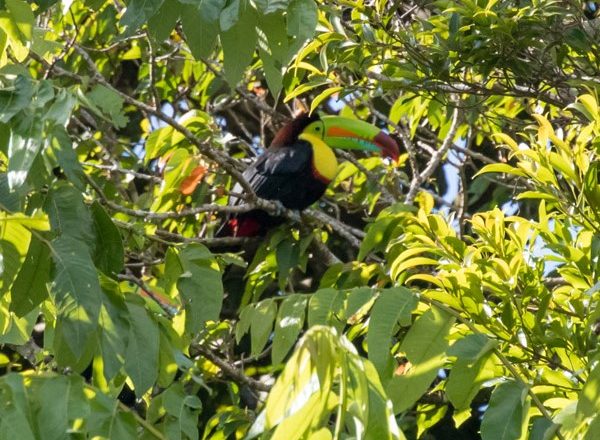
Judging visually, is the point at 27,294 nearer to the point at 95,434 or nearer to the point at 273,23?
the point at 95,434

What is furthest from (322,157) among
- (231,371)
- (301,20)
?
(301,20)

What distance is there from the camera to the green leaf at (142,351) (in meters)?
2.05

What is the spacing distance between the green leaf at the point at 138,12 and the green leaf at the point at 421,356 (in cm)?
70

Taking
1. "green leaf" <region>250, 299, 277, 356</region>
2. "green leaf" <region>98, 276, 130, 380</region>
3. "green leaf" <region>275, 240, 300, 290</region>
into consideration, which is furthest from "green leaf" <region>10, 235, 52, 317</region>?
"green leaf" <region>275, 240, 300, 290</region>

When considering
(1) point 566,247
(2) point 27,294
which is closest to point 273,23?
(2) point 27,294

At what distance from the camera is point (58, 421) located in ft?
5.90

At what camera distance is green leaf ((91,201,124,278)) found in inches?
83.7

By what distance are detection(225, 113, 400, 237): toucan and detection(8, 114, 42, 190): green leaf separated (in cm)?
337

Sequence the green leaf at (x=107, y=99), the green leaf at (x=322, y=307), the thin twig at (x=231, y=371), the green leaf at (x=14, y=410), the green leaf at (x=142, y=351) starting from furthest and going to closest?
the thin twig at (x=231, y=371) → the green leaf at (x=107, y=99) → the green leaf at (x=322, y=307) → the green leaf at (x=142, y=351) → the green leaf at (x=14, y=410)

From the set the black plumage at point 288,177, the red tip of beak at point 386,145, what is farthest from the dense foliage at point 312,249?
the black plumage at point 288,177

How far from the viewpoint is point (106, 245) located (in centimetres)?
214

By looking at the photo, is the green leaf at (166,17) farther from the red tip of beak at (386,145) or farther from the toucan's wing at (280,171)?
the toucan's wing at (280,171)

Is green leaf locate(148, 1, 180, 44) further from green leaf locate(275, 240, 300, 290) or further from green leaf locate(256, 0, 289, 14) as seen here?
green leaf locate(275, 240, 300, 290)

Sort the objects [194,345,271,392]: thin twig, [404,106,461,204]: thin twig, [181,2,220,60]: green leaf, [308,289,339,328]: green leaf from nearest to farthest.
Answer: [181,2,220,60]: green leaf, [308,289,339,328]: green leaf, [194,345,271,392]: thin twig, [404,106,461,204]: thin twig
